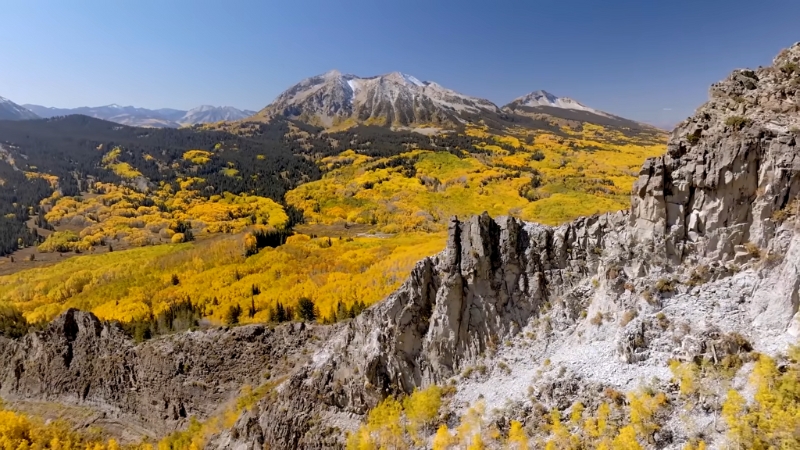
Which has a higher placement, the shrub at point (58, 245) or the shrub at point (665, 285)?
the shrub at point (665, 285)

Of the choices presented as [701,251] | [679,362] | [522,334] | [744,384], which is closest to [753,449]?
[744,384]

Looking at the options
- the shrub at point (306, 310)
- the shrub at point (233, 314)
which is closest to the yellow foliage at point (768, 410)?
the shrub at point (306, 310)

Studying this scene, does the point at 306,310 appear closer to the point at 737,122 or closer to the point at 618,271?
the point at 618,271

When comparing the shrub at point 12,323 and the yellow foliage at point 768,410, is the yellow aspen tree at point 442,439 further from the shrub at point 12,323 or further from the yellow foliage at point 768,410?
the shrub at point 12,323

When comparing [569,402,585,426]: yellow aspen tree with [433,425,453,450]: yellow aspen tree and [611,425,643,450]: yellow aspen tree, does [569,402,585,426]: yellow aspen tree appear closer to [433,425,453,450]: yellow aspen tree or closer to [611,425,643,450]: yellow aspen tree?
[611,425,643,450]: yellow aspen tree

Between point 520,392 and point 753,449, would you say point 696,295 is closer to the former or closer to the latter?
point 753,449

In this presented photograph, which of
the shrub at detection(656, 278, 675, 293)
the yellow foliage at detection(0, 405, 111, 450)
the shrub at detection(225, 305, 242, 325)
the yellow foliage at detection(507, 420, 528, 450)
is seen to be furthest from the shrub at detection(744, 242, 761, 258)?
the shrub at detection(225, 305, 242, 325)
